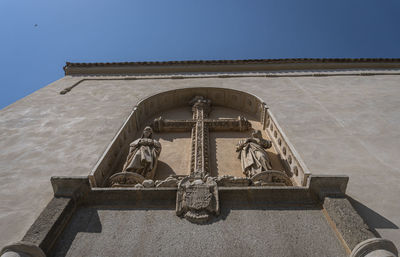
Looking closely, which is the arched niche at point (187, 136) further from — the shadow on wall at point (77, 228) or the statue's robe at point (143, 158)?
the shadow on wall at point (77, 228)

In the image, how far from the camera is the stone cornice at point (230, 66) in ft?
35.3

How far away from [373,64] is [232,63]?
5670 millimetres

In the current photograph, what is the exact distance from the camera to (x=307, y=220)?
367cm

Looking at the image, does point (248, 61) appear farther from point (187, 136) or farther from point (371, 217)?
point (371, 217)

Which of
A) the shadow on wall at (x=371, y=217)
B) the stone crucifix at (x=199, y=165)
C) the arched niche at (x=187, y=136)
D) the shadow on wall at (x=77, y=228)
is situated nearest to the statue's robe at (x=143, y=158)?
the arched niche at (x=187, y=136)

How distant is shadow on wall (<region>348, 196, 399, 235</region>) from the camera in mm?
3625

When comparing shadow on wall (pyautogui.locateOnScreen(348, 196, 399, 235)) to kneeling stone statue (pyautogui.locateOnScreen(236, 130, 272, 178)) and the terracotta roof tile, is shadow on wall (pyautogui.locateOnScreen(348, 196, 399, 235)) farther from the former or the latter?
the terracotta roof tile

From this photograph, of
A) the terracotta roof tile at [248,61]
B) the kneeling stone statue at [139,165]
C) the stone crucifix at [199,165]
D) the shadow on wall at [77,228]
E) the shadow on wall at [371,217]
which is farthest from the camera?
the terracotta roof tile at [248,61]

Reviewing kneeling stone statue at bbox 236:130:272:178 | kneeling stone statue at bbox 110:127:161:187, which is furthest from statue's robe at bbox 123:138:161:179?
kneeling stone statue at bbox 236:130:272:178

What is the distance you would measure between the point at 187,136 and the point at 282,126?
8.72 feet

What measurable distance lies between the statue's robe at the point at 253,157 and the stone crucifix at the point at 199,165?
797mm

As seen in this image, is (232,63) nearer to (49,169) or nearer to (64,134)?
(64,134)

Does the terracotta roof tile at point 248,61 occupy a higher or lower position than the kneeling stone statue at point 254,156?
higher

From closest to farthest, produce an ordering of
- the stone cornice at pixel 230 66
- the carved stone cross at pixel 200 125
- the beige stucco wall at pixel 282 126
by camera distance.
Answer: the beige stucco wall at pixel 282 126 → the carved stone cross at pixel 200 125 → the stone cornice at pixel 230 66
